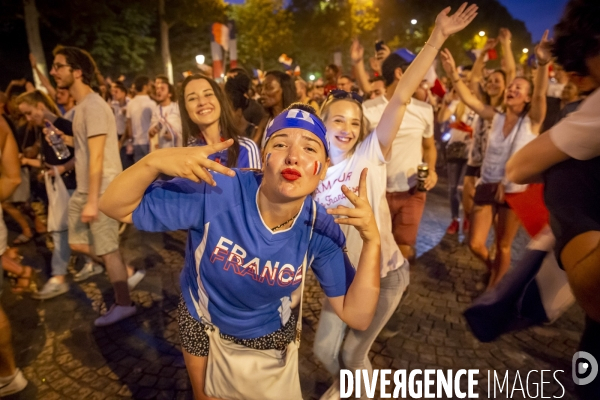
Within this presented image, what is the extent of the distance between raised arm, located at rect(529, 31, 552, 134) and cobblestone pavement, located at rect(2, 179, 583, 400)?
1.97 m

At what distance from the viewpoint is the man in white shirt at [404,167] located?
4.07 meters

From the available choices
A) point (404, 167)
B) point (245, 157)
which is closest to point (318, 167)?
point (245, 157)

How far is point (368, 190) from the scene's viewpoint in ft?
8.46

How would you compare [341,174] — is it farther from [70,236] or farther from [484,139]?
[484,139]

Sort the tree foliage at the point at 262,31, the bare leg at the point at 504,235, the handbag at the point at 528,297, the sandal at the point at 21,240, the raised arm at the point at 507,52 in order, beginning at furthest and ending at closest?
1. the tree foliage at the point at 262,31
2. the sandal at the point at 21,240
3. the raised arm at the point at 507,52
4. the bare leg at the point at 504,235
5. the handbag at the point at 528,297

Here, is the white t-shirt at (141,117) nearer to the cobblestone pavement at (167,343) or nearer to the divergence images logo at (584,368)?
the cobblestone pavement at (167,343)

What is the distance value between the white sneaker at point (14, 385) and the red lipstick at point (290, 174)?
2.82 meters

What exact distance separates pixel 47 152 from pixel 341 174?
3465mm

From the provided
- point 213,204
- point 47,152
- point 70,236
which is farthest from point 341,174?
point 47,152

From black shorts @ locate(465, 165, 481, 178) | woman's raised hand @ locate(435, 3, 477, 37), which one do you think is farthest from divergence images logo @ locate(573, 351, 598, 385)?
black shorts @ locate(465, 165, 481, 178)

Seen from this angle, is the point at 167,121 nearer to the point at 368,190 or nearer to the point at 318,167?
the point at 368,190

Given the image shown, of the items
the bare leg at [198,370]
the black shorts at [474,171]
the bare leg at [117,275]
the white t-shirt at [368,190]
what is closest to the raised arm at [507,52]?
the black shorts at [474,171]

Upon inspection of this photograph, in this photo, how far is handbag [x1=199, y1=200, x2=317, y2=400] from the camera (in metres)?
1.79

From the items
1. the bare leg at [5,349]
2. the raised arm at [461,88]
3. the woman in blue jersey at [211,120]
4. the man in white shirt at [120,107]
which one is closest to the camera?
the bare leg at [5,349]
